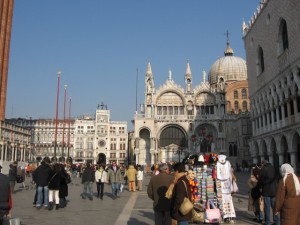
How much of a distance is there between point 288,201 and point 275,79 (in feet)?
94.6

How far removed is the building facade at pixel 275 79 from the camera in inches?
1136

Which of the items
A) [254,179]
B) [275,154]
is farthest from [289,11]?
[254,179]

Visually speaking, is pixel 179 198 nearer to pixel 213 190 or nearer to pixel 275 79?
pixel 213 190

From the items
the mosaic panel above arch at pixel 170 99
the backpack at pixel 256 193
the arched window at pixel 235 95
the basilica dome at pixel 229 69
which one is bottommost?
the backpack at pixel 256 193

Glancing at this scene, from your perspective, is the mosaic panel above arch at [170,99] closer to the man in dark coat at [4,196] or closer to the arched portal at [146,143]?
the arched portal at [146,143]

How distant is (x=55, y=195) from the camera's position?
12.9 m

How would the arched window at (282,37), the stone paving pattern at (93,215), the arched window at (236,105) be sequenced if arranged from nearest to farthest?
the stone paving pattern at (93,215)
the arched window at (282,37)
the arched window at (236,105)

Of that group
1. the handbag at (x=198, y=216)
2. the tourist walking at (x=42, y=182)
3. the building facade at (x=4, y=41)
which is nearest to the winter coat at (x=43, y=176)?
the tourist walking at (x=42, y=182)

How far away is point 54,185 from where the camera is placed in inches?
509

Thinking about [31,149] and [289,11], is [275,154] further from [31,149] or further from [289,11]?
[31,149]

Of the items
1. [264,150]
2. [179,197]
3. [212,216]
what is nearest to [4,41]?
[264,150]

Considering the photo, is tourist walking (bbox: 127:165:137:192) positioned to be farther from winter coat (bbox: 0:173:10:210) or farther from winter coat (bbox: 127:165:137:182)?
winter coat (bbox: 0:173:10:210)

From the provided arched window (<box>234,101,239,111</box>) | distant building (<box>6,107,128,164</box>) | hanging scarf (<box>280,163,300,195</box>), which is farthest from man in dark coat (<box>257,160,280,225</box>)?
distant building (<box>6,107,128,164</box>)

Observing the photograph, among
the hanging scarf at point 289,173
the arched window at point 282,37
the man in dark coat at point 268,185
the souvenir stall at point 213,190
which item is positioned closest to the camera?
the hanging scarf at point 289,173
